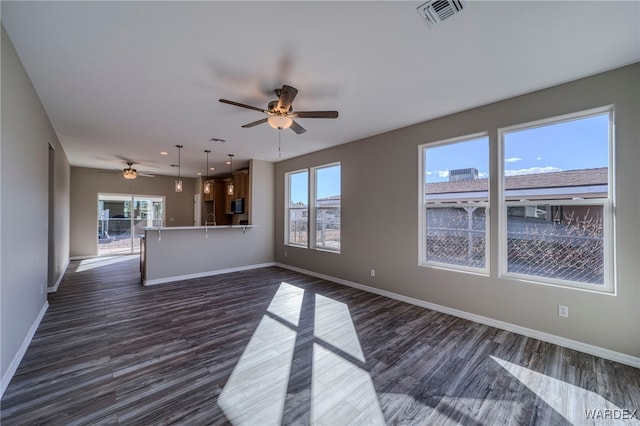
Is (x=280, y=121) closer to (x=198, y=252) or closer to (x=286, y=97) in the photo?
(x=286, y=97)

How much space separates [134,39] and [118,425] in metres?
2.84

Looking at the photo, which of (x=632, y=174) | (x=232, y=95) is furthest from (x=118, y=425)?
(x=632, y=174)

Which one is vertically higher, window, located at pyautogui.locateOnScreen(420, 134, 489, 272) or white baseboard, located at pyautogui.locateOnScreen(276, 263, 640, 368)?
window, located at pyautogui.locateOnScreen(420, 134, 489, 272)

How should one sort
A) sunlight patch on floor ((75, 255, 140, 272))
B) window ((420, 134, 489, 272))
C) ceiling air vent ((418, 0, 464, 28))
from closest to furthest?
1. ceiling air vent ((418, 0, 464, 28))
2. window ((420, 134, 489, 272))
3. sunlight patch on floor ((75, 255, 140, 272))

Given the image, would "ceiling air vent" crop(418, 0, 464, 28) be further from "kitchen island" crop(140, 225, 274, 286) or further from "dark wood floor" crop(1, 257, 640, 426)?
"kitchen island" crop(140, 225, 274, 286)

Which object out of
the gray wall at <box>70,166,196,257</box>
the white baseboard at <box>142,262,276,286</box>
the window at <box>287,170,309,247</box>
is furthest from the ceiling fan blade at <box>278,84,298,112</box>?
the gray wall at <box>70,166,196,257</box>

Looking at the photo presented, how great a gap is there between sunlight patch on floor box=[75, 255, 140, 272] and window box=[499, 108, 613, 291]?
8.70 meters

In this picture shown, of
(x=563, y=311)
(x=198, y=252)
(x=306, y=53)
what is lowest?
(x=563, y=311)

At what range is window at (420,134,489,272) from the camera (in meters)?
3.53

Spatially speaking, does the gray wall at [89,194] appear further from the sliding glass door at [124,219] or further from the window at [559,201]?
the window at [559,201]

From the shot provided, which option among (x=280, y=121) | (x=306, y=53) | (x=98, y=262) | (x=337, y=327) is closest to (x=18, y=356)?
(x=337, y=327)

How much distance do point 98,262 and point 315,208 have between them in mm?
6307

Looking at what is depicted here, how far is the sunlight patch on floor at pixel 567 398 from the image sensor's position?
187cm

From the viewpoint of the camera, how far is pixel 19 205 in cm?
244
